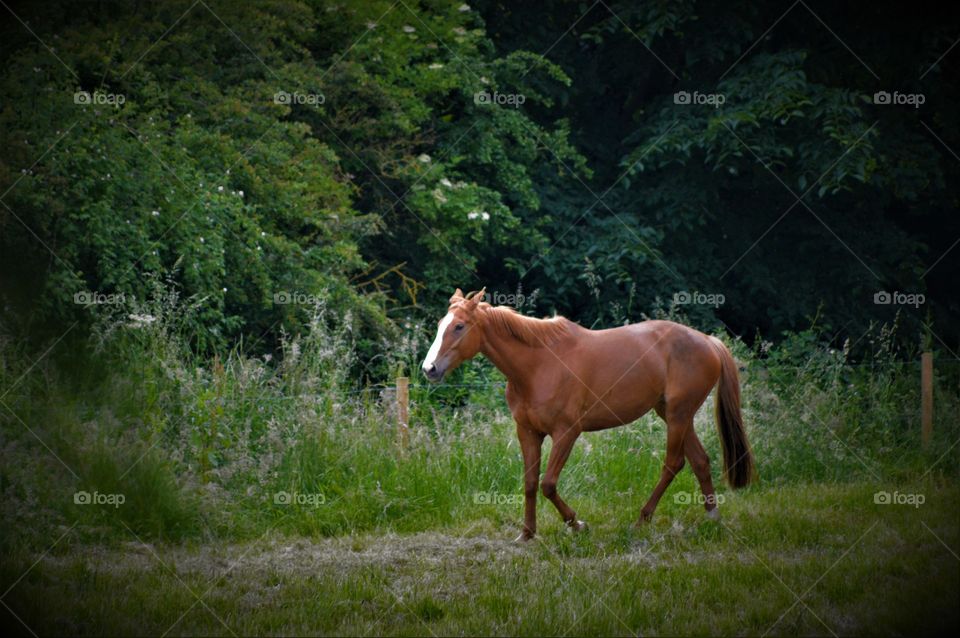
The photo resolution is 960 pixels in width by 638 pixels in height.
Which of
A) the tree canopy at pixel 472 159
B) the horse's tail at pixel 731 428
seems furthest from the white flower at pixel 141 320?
the horse's tail at pixel 731 428

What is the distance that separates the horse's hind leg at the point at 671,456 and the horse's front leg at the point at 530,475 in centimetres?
95

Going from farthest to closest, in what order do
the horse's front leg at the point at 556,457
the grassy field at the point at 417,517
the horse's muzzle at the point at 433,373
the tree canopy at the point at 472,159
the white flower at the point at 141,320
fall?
the tree canopy at the point at 472,159 → the white flower at the point at 141,320 → the horse's front leg at the point at 556,457 → the horse's muzzle at the point at 433,373 → the grassy field at the point at 417,517

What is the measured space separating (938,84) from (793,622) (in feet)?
45.5

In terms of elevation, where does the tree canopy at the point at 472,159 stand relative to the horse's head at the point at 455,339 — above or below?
above

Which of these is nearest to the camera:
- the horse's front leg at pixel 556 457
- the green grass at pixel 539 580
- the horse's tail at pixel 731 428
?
the green grass at pixel 539 580

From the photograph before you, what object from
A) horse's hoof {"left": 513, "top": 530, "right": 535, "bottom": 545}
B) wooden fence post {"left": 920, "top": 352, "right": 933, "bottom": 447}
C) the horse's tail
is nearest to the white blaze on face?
horse's hoof {"left": 513, "top": 530, "right": 535, "bottom": 545}

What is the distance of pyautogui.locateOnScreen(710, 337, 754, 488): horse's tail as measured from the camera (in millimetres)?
8477

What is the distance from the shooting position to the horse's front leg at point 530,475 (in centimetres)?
780

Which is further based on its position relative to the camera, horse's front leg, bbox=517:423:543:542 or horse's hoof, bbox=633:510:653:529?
horse's hoof, bbox=633:510:653:529

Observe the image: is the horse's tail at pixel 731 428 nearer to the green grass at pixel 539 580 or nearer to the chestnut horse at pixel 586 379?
the chestnut horse at pixel 586 379

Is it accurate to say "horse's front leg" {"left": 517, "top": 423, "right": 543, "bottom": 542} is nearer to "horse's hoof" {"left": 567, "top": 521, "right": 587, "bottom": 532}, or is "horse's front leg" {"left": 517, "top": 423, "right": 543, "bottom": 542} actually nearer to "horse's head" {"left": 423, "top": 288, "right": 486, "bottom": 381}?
"horse's hoof" {"left": 567, "top": 521, "right": 587, "bottom": 532}

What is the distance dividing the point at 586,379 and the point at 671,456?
100 cm

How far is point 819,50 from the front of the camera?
18.3m

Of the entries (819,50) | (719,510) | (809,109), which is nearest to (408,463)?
(719,510)
